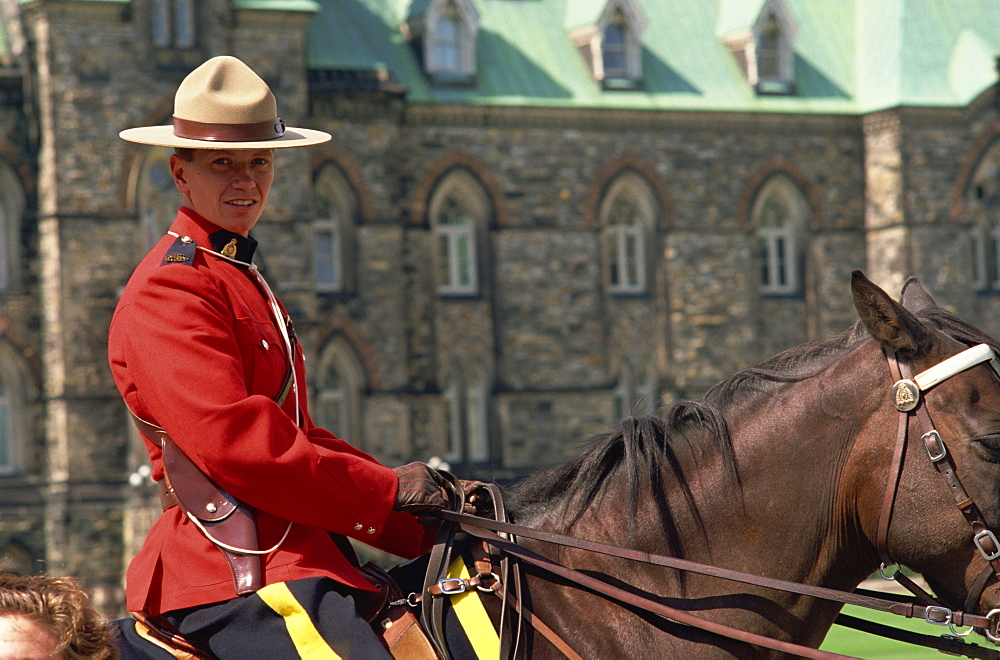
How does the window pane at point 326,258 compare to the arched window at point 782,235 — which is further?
the arched window at point 782,235

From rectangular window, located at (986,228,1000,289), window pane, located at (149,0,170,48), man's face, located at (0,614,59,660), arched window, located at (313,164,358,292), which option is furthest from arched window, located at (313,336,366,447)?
man's face, located at (0,614,59,660)

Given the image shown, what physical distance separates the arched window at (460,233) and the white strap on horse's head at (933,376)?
77.9ft

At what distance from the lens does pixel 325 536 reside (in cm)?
362

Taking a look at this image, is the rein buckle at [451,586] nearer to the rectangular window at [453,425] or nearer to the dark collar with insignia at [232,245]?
the dark collar with insignia at [232,245]

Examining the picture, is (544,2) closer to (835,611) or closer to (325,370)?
(325,370)

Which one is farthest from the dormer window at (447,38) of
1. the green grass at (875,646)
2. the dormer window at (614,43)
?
the green grass at (875,646)

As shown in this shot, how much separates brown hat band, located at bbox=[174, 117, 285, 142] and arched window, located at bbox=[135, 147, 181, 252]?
68.1 feet

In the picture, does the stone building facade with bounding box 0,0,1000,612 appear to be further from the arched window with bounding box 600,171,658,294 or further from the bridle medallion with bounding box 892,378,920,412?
the bridle medallion with bounding box 892,378,920,412

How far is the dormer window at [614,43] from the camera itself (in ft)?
94.3

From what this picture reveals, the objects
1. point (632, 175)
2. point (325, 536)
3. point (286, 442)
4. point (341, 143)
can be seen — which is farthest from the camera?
point (632, 175)

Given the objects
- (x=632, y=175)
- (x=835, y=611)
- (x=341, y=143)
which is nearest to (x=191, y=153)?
(x=835, y=611)

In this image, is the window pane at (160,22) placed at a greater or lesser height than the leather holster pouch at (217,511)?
greater

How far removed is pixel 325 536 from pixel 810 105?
89.6ft

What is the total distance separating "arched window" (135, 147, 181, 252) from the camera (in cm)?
2386
